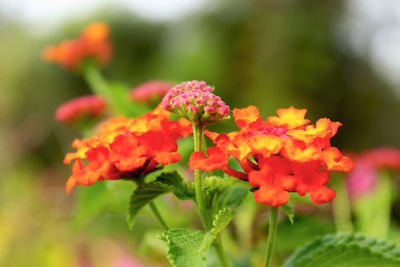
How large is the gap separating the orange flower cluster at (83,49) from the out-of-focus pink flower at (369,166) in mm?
605

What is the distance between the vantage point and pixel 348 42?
2.55 m

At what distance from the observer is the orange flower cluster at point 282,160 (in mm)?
300

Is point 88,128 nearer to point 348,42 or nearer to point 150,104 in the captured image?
point 150,104

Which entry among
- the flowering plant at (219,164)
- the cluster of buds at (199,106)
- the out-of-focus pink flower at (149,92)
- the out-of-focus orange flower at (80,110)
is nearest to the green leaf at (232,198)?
the flowering plant at (219,164)

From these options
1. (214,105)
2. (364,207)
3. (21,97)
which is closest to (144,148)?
(214,105)

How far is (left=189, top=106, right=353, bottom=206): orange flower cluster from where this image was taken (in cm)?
30

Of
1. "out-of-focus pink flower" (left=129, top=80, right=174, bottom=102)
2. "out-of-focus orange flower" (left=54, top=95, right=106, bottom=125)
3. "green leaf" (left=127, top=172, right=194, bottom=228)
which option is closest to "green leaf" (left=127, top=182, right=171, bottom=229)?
"green leaf" (left=127, top=172, right=194, bottom=228)

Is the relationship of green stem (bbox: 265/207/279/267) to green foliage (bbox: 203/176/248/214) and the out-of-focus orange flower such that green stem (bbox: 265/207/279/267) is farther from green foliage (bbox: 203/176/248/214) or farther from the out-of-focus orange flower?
the out-of-focus orange flower

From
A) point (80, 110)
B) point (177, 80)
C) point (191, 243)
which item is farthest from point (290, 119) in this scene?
point (177, 80)

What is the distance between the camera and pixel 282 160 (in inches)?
12.3

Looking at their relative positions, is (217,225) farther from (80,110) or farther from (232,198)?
(80,110)

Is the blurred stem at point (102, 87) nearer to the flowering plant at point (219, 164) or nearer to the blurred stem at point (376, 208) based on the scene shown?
the flowering plant at point (219, 164)

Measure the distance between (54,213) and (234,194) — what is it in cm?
139

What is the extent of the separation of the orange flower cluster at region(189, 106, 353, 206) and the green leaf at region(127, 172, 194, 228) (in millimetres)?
52
